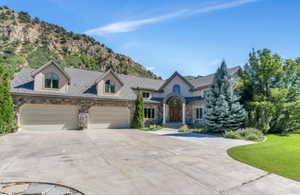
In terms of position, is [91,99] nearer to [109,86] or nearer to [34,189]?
[109,86]

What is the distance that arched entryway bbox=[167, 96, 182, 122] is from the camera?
22.9m

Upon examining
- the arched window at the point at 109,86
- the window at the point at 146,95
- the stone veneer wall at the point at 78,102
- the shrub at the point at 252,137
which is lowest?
the shrub at the point at 252,137

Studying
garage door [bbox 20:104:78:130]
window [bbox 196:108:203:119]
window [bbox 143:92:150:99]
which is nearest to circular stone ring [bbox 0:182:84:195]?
garage door [bbox 20:104:78:130]

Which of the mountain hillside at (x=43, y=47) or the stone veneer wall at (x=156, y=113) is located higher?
the mountain hillside at (x=43, y=47)

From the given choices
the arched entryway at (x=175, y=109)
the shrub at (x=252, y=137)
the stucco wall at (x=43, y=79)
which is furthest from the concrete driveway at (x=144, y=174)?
the arched entryway at (x=175, y=109)

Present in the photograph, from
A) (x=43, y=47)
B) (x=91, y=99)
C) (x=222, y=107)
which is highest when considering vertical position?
(x=43, y=47)

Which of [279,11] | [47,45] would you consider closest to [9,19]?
[47,45]

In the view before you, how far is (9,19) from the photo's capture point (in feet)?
199

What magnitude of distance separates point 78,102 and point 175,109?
12954 mm

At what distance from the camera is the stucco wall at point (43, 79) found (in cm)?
1597

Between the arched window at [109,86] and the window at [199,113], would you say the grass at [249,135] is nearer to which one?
the window at [199,113]

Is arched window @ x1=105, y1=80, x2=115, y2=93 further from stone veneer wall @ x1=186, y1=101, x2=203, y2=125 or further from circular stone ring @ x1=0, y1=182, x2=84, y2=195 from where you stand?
circular stone ring @ x1=0, y1=182, x2=84, y2=195

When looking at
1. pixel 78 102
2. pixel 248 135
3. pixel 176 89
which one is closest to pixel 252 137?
pixel 248 135

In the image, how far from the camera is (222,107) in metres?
14.6
